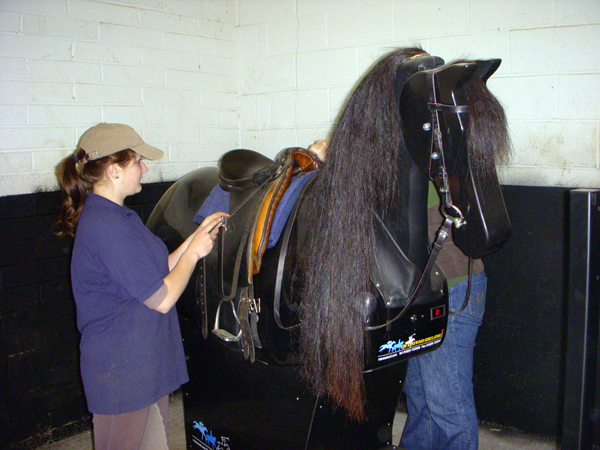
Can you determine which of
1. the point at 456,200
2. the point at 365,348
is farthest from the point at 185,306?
the point at 456,200

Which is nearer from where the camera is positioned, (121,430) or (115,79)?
(121,430)

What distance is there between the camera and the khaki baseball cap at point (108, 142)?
1454 millimetres

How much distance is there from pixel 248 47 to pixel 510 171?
1.91 metres

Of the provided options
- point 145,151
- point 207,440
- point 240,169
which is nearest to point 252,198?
point 240,169

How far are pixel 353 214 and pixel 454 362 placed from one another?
A: 0.73 metres

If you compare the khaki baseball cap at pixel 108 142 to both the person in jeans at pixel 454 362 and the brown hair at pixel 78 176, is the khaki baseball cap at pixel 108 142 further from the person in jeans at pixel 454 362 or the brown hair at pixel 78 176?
the person in jeans at pixel 454 362

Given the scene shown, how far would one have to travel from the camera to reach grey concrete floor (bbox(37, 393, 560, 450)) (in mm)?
2240

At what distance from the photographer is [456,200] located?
3.66ft

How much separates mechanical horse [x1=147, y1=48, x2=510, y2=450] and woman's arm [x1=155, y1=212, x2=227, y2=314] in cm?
5

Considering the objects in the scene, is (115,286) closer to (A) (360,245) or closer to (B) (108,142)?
(B) (108,142)

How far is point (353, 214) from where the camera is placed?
3.76 ft

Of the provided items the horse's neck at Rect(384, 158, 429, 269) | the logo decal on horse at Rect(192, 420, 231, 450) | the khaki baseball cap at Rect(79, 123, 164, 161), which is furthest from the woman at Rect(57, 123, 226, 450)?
the horse's neck at Rect(384, 158, 429, 269)

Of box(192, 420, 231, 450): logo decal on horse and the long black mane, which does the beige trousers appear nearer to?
box(192, 420, 231, 450): logo decal on horse

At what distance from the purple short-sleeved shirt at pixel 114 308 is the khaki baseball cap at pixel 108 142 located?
0.14 m
